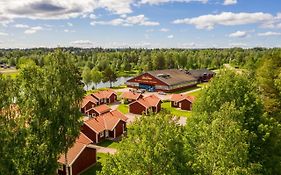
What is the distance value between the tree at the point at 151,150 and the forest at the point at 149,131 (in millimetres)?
45

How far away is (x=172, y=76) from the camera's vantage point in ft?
338

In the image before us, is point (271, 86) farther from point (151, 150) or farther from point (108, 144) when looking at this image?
point (151, 150)

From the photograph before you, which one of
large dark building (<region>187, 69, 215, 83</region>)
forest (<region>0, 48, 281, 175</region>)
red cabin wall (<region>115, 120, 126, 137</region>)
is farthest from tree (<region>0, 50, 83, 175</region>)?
large dark building (<region>187, 69, 215, 83</region>)

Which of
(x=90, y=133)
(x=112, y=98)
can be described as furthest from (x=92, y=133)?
(x=112, y=98)

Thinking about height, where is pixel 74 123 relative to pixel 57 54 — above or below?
below

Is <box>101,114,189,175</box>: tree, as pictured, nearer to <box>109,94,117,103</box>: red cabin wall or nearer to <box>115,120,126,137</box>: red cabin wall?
<box>115,120,126,137</box>: red cabin wall

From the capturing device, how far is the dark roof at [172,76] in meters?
96.1

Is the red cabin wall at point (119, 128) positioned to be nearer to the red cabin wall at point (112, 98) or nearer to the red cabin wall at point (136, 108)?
the red cabin wall at point (136, 108)

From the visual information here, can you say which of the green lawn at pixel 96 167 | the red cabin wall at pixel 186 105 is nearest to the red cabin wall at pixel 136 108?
the red cabin wall at pixel 186 105

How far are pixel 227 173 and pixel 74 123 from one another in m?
15.3

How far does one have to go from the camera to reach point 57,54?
27094mm

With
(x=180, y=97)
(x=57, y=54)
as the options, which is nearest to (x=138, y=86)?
(x=180, y=97)

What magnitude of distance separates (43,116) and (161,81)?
7178 cm

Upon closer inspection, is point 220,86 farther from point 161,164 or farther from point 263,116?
point 161,164
